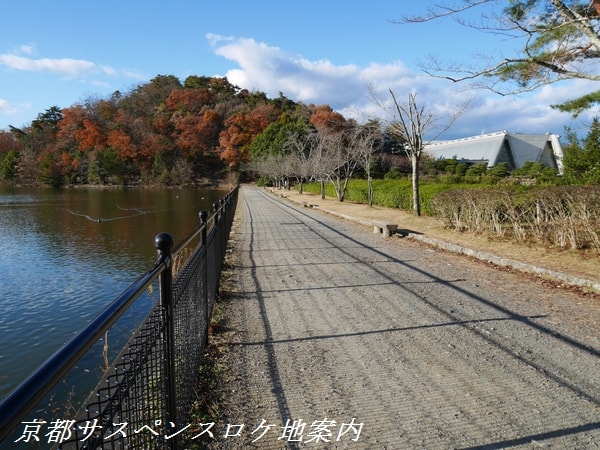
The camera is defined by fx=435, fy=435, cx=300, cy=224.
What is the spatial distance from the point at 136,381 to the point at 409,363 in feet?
8.87

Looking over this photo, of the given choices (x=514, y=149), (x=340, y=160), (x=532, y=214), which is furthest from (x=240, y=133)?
(x=532, y=214)

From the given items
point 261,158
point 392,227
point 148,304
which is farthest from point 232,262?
point 261,158

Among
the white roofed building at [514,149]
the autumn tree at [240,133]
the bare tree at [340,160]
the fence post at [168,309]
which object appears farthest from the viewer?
the autumn tree at [240,133]

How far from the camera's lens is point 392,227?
1244 centimetres

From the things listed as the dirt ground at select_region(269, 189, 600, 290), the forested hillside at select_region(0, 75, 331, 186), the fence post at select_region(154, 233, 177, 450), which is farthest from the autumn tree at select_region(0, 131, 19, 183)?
the fence post at select_region(154, 233, 177, 450)

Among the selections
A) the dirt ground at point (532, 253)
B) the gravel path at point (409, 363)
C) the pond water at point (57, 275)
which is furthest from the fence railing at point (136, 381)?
the dirt ground at point (532, 253)

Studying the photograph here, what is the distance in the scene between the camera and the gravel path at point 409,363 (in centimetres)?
288

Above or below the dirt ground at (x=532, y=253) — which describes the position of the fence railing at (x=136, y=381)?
above

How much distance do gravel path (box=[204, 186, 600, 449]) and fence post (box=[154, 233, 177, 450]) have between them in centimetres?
56

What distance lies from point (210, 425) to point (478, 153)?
64.7 m

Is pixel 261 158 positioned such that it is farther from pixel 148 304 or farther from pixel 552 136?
pixel 148 304

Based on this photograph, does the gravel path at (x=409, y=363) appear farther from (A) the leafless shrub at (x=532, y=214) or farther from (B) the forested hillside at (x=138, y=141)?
(B) the forested hillside at (x=138, y=141)

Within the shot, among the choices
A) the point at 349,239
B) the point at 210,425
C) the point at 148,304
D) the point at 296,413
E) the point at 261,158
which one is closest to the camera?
the point at 210,425

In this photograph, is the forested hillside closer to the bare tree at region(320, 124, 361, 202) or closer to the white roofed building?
the white roofed building
